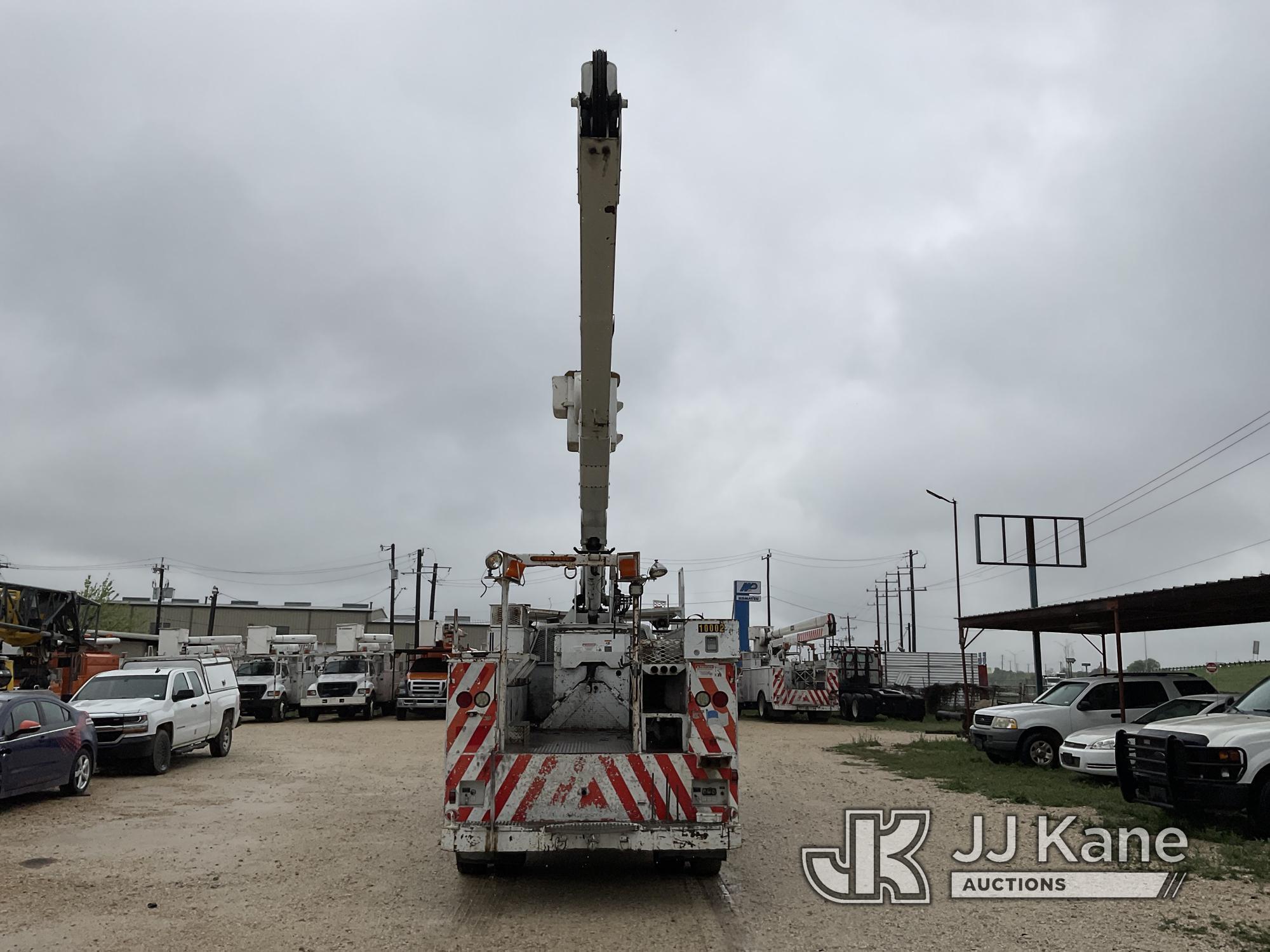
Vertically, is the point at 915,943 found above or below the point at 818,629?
A: below

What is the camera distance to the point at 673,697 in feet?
28.7

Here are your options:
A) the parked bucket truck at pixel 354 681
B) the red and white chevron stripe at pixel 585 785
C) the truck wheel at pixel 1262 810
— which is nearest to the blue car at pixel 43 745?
the red and white chevron stripe at pixel 585 785

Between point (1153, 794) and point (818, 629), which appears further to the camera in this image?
point (818, 629)

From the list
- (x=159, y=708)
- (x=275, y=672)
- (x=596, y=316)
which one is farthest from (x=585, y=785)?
(x=275, y=672)

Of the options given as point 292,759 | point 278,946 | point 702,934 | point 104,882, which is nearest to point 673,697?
point 702,934

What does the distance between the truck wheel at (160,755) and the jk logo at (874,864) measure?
10593 millimetres

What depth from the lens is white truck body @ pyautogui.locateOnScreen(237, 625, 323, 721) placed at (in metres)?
28.1

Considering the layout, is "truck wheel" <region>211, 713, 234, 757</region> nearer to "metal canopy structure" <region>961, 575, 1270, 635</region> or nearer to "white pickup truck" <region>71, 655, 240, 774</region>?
"white pickup truck" <region>71, 655, 240, 774</region>

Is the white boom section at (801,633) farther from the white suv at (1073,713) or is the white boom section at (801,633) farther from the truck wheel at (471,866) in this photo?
the truck wheel at (471,866)

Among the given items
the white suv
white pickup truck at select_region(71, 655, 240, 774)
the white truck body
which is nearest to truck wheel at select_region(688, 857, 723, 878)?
the white suv

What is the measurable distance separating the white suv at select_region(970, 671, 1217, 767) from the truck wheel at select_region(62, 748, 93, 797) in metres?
13.8

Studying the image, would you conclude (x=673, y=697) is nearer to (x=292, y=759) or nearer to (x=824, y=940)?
(x=824, y=940)

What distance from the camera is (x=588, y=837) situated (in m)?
6.95

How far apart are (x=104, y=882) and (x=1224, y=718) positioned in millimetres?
11282
